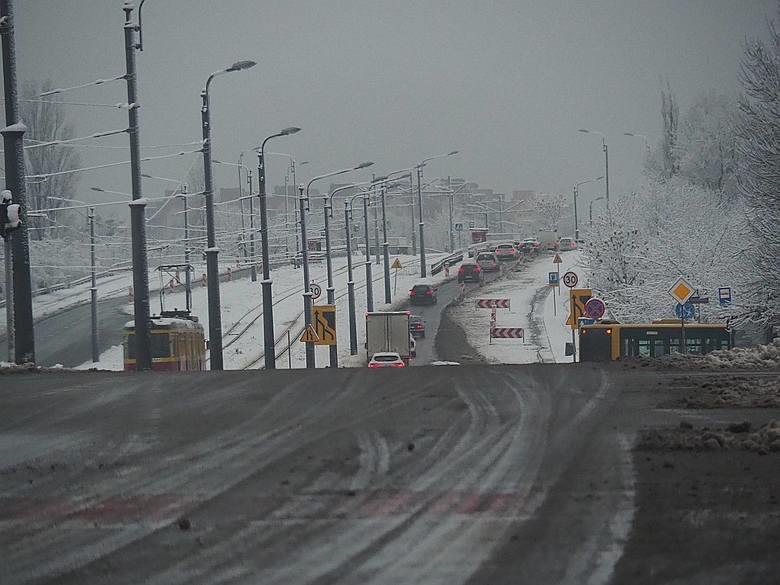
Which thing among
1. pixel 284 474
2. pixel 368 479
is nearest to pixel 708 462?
pixel 368 479

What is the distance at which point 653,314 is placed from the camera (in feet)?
212

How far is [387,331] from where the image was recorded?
59.9 meters

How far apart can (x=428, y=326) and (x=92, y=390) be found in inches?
2602

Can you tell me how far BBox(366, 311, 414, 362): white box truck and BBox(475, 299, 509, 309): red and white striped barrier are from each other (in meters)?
27.3

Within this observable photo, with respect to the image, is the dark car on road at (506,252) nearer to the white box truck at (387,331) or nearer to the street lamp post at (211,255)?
the white box truck at (387,331)

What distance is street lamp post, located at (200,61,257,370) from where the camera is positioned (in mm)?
37812

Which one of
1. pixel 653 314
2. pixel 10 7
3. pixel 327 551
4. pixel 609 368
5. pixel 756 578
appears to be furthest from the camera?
pixel 653 314

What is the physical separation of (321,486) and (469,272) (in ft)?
321

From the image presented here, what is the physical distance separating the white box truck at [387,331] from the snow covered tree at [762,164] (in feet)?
69.0

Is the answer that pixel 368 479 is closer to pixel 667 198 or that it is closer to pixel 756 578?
pixel 756 578

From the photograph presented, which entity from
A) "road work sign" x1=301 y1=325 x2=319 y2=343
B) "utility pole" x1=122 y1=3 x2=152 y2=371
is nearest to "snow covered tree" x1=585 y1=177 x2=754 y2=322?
"road work sign" x1=301 y1=325 x2=319 y2=343

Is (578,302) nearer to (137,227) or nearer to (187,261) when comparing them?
(137,227)

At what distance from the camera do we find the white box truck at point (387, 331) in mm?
59562

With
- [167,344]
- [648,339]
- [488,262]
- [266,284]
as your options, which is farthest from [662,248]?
[488,262]
